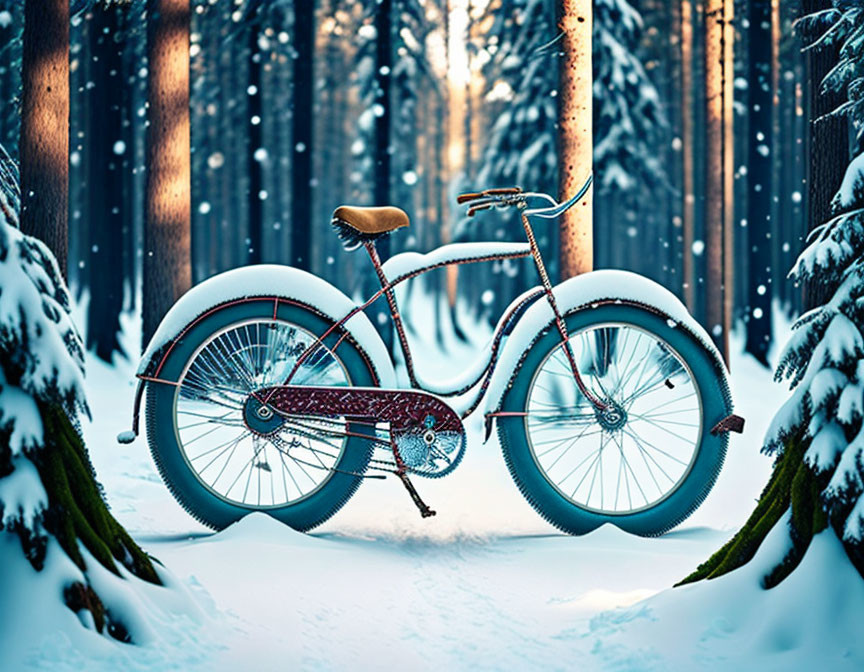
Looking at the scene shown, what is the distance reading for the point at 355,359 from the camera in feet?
18.6

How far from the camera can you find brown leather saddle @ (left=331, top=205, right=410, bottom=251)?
217 inches

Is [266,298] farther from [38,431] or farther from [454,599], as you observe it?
[38,431]

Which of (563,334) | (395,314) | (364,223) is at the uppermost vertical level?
(364,223)

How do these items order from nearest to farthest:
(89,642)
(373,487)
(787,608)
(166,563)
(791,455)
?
(89,642), (787,608), (791,455), (166,563), (373,487)

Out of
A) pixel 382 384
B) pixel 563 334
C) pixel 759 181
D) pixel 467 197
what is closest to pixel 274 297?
pixel 382 384

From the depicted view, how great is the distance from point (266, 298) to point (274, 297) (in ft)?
0.15

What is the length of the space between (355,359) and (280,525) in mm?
999

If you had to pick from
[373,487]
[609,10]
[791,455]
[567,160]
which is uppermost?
[609,10]

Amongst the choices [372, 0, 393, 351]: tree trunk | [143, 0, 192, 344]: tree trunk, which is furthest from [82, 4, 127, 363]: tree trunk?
[372, 0, 393, 351]: tree trunk

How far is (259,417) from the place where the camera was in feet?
18.4

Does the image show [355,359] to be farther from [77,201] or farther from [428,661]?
[77,201]

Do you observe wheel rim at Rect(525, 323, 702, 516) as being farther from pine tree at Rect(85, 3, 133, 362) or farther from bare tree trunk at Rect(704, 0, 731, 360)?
pine tree at Rect(85, 3, 133, 362)

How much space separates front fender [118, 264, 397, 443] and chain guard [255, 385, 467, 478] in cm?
17

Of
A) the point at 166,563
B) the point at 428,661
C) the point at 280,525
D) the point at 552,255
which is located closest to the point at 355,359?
the point at 280,525
